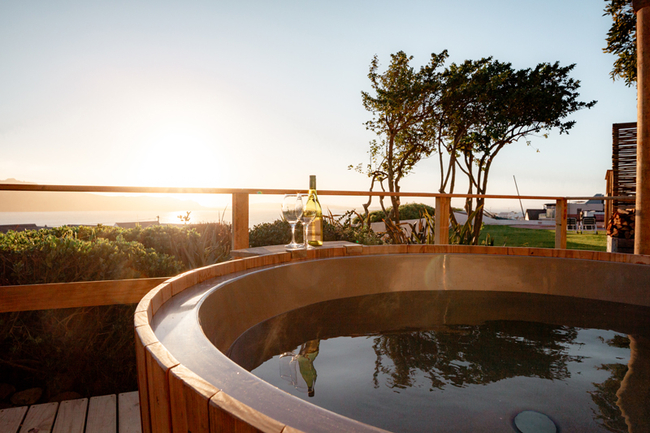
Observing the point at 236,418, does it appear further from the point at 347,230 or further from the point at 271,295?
the point at 347,230

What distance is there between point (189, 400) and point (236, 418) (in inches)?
3.2

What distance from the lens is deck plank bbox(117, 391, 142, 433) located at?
124cm

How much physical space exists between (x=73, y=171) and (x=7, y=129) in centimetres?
816

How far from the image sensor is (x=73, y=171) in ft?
48.6

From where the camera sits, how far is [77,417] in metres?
1.29

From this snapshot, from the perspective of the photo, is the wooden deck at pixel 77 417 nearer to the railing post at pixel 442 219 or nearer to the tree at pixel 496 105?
the railing post at pixel 442 219

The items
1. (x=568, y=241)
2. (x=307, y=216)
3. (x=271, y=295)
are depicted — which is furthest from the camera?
(x=568, y=241)

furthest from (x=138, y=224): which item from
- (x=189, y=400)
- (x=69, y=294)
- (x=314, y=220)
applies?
(x=189, y=400)

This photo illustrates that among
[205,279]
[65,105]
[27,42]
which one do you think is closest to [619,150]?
[205,279]

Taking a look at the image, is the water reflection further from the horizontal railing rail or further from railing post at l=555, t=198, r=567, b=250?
railing post at l=555, t=198, r=567, b=250

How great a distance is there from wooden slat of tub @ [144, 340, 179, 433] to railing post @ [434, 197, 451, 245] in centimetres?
260

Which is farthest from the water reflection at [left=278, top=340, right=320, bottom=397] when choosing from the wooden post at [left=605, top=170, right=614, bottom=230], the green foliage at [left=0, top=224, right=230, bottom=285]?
the wooden post at [left=605, top=170, right=614, bottom=230]

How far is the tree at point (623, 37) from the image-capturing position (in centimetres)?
376

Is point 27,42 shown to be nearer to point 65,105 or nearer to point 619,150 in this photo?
point 65,105
